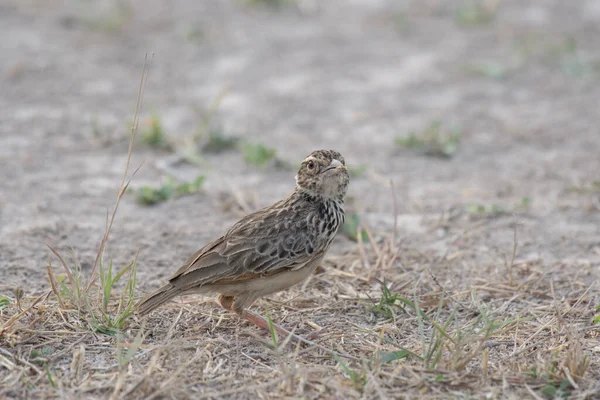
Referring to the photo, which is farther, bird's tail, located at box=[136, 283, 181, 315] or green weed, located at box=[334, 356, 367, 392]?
bird's tail, located at box=[136, 283, 181, 315]

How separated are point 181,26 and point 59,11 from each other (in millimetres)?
1768

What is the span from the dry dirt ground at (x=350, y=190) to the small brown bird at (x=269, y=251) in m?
0.23

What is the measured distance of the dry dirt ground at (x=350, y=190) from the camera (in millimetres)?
4289

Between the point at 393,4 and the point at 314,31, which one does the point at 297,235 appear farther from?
the point at 393,4

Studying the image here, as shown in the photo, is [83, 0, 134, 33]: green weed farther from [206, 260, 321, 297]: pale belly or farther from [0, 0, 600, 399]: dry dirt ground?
[206, 260, 321, 297]: pale belly

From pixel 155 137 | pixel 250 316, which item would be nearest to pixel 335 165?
pixel 250 316

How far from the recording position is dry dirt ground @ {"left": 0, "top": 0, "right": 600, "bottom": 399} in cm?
429

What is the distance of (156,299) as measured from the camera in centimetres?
475

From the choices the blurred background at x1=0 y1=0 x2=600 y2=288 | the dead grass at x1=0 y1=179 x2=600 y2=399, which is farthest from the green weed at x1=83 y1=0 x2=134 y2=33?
the dead grass at x1=0 y1=179 x2=600 y2=399

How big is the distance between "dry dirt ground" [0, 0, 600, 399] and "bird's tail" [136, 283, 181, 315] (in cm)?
16

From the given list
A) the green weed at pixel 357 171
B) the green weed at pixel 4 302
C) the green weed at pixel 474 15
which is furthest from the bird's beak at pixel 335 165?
the green weed at pixel 474 15

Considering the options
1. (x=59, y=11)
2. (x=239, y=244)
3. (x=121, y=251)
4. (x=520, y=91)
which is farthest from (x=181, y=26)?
(x=239, y=244)

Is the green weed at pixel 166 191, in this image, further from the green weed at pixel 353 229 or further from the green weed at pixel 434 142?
the green weed at pixel 434 142

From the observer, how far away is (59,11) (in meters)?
11.6
